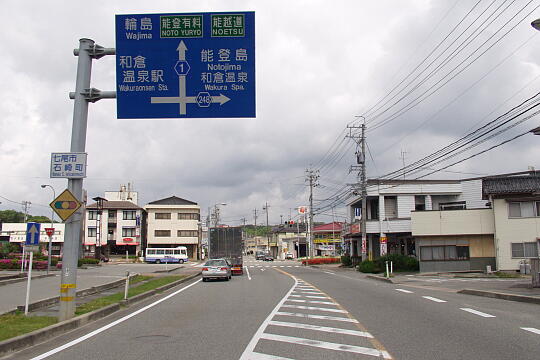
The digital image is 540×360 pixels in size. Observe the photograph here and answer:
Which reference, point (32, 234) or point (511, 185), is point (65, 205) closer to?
point (32, 234)

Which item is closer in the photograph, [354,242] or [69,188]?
[69,188]

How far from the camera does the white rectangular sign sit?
11.9 meters

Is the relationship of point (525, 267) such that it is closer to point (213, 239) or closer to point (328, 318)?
point (213, 239)

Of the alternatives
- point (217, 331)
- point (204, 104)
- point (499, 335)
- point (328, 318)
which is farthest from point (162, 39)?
point (499, 335)

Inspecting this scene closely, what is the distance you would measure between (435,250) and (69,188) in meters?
31.5

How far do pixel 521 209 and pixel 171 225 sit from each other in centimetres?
5962

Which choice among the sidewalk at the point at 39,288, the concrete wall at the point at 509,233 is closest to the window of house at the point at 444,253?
the concrete wall at the point at 509,233

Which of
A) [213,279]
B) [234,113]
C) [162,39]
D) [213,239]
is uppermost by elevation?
[162,39]

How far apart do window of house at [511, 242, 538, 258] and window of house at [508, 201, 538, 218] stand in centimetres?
202

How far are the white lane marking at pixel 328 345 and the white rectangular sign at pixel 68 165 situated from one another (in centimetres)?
618

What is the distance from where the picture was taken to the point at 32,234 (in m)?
15.2

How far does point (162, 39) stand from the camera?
12.0 meters

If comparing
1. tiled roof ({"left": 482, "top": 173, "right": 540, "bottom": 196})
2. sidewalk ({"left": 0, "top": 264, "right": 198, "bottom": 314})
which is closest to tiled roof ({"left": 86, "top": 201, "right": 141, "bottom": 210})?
sidewalk ({"left": 0, "top": 264, "right": 198, "bottom": 314})

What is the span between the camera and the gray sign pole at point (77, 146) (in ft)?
38.1
